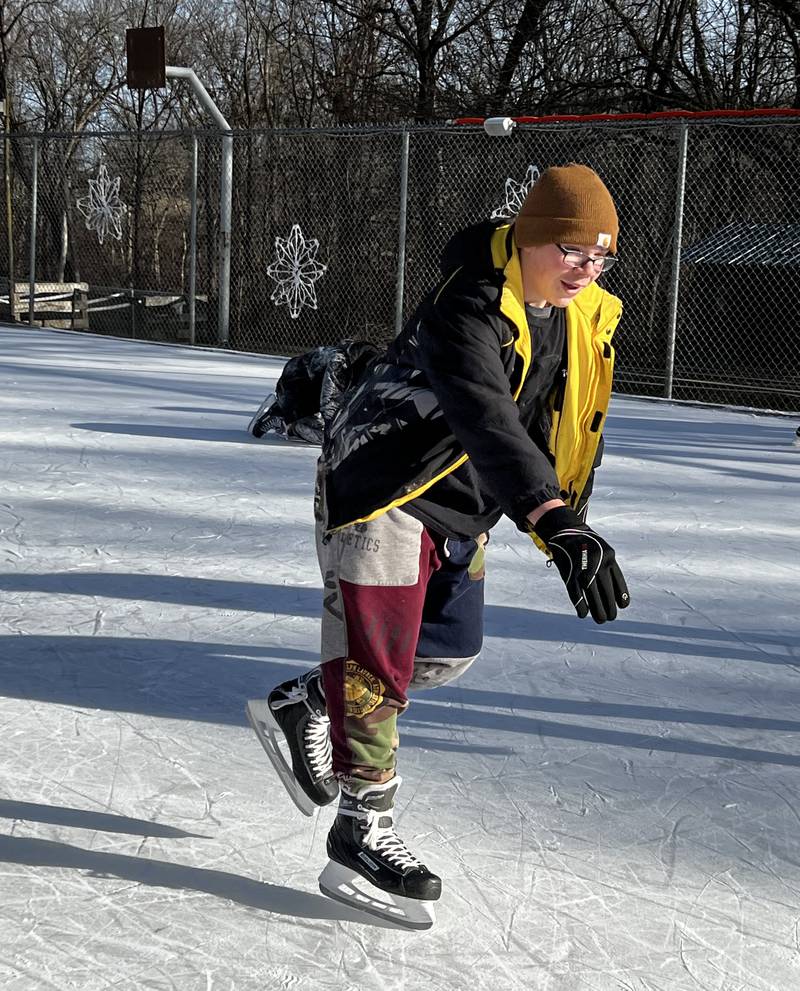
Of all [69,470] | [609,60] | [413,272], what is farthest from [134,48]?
[69,470]

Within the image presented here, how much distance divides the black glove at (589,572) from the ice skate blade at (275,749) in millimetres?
785

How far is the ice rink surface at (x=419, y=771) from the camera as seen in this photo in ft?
6.13

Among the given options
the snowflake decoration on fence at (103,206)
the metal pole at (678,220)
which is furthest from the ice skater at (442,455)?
the snowflake decoration on fence at (103,206)

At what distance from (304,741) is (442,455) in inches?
25.4

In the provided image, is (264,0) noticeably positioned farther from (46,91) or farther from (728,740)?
(728,740)

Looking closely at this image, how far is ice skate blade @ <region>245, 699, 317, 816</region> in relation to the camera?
2.27 metres

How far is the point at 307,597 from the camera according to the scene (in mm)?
3844

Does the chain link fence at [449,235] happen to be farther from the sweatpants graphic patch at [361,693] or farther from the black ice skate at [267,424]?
the sweatpants graphic patch at [361,693]

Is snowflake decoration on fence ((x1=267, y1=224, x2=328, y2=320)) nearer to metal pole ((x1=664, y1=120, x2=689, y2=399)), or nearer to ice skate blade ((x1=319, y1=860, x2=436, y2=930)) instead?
metal pole ((x1=664, y1=120, x2=689, y2=399))

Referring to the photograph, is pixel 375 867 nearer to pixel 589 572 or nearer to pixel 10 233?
pixel 589 572

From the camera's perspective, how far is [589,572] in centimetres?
170

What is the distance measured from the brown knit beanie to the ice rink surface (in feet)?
3.46

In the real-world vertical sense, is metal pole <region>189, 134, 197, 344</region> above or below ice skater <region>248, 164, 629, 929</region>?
above

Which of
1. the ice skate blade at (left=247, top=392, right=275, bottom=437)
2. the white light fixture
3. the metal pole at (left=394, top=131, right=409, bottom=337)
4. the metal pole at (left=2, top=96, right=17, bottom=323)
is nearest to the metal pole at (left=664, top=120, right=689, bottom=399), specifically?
the white light fixture
